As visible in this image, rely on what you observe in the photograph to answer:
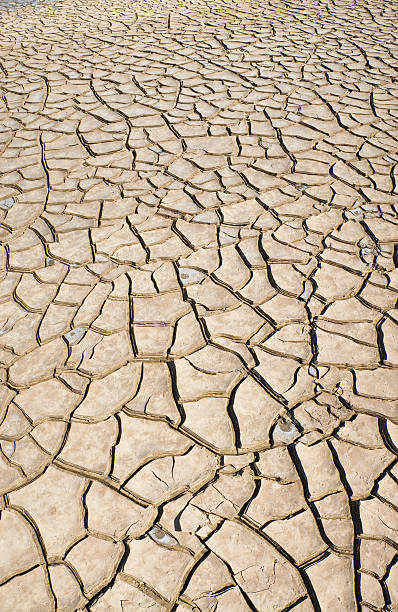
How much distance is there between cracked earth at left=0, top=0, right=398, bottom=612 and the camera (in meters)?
1.49

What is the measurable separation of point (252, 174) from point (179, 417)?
1.76 meters

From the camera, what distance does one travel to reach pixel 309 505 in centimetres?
160

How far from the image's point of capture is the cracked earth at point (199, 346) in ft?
4.88

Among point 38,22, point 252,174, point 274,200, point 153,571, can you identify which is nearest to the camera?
point 153,571

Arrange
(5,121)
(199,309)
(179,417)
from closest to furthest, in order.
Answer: (179,417), (199,309), (5,121)

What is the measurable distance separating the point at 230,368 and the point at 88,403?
525mm

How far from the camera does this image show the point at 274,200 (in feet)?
9.58

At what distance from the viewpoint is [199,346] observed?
2111 millimetres

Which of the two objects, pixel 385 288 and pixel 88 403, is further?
pixel 385 288

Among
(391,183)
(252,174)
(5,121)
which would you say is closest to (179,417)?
(252,174)

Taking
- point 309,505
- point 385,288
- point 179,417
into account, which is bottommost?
point 309,505

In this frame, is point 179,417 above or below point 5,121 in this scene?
below

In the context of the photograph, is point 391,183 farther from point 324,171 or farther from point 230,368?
point 230,368

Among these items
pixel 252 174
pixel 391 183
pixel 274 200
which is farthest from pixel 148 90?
pixel 391 183
